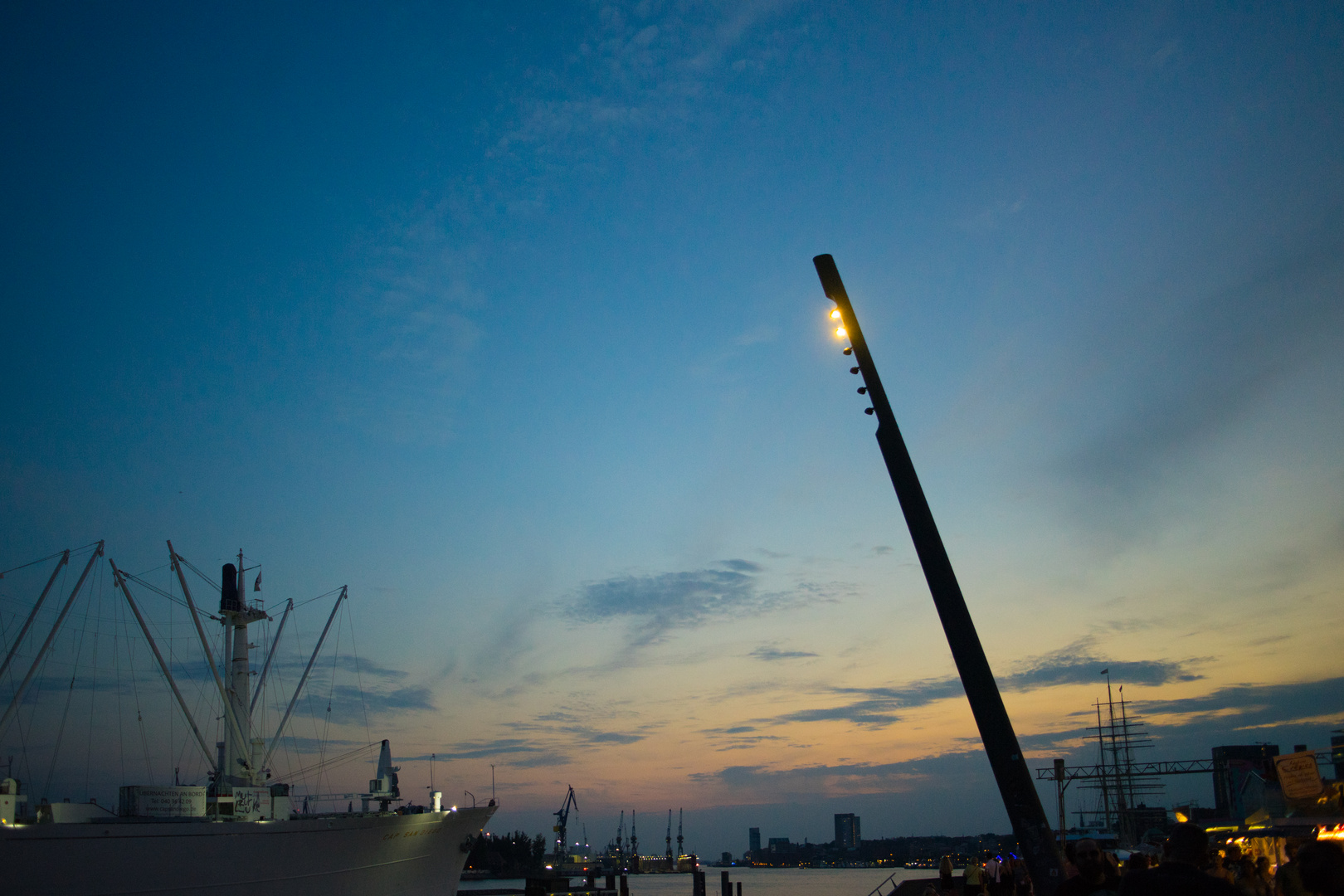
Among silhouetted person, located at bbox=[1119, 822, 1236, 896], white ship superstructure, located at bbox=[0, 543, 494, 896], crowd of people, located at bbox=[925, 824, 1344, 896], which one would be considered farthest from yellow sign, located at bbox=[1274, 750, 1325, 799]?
white ship superstructure, located at bbox=[0, 543, 494, 896]

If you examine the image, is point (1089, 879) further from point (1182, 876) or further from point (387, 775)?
point (387, 775)

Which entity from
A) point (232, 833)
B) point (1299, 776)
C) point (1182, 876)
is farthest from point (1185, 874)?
point (232, 833)

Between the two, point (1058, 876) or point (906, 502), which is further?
point (906, 502)

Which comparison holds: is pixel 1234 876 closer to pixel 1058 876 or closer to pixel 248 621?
pixel 1058 876

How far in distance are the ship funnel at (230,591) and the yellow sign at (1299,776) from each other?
62925 millimetres

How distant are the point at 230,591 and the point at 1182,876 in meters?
68.1

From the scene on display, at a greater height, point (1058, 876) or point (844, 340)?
point (844, 340)

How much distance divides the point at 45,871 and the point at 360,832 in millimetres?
20231

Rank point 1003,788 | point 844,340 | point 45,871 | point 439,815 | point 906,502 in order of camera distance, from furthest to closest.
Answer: point 439,815 < point 45,871 < point 844,340 < point 906,502 < point 1003,788

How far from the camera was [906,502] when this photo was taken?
7297 mm

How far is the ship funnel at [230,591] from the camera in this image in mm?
60625

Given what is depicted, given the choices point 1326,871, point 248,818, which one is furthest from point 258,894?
point 1326,871

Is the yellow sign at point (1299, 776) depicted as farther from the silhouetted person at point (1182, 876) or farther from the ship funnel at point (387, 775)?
the ship funnel at point (387, 775)

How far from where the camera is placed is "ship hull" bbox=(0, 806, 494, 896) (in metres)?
37.2
